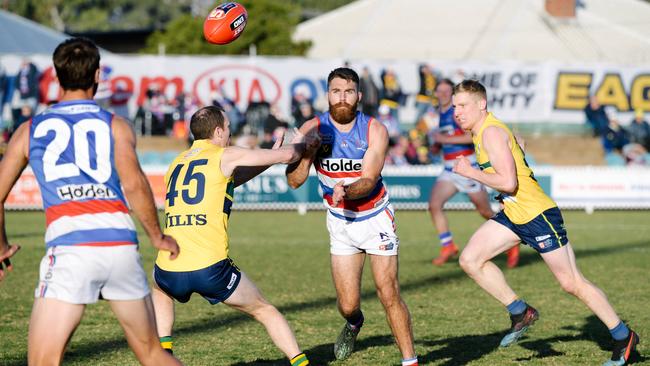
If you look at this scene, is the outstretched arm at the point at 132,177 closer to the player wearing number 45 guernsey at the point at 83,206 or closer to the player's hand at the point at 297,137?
the player wearing number 45 guernsey at the point at 83,206

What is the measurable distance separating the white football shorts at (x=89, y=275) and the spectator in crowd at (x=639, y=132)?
2963cm

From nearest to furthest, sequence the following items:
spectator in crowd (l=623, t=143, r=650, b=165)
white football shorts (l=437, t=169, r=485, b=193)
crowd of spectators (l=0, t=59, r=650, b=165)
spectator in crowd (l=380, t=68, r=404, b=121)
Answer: white football shorts (l=437, t=169, r=485, b=193) → spectator in crowd (l=623, t=143, r=650, b=165) → crowd of spectators (l=0, t=59, r=650, b=165) → spectator in crowd (l=380, t=68, r=404, b=121)

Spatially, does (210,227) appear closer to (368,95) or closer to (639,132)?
(368,95)

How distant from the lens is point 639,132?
108 ft

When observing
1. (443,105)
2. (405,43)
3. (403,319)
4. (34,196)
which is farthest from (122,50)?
(403,319)

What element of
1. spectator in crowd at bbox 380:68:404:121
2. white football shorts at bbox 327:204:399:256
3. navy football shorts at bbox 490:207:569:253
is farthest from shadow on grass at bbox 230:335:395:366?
spectator in crowd at bbox 380:68:404:121

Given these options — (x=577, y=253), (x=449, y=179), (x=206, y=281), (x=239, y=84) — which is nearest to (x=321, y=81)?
(x=239, y=84)

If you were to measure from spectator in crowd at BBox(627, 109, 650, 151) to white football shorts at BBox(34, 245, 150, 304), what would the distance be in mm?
29626

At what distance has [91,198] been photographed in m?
5.38

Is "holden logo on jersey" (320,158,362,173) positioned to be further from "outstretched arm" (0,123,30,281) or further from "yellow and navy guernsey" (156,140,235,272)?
"outstretched arm" (0,123,30,281)

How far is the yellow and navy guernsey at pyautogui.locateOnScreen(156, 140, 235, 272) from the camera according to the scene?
22.1ft

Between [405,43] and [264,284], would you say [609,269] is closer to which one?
[264,284]

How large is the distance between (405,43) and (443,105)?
3587 centimetres

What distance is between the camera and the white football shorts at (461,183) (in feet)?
46.9
